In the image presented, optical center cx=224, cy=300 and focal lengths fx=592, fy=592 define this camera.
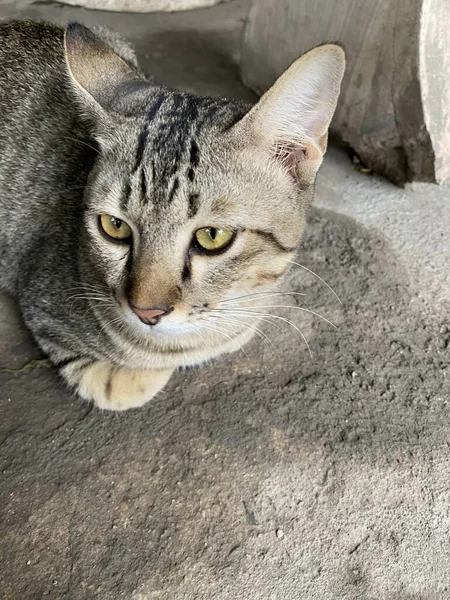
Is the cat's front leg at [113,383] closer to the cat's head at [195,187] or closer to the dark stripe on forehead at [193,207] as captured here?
the cat's head at [195,187]

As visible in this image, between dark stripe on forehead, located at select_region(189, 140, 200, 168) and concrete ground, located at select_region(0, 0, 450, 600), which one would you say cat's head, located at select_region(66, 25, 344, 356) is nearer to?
dark stripe on forehead, located at select_region(189, 140, 200, 168)

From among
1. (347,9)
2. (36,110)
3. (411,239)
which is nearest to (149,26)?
(347,9)

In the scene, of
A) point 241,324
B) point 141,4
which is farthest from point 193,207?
point 141,4

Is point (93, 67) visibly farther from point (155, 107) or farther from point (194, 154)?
point (194, 154)

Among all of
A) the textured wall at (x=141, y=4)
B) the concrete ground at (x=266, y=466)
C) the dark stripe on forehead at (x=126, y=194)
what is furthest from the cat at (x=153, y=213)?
the textured wall at (x=141, y=4)

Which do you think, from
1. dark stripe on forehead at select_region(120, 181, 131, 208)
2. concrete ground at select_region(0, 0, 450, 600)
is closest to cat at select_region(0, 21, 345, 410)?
dark stripe on forehead at select_region(120, 181, 131, 208)

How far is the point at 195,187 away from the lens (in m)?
1.46

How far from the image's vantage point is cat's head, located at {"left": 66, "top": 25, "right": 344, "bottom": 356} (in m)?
1.45

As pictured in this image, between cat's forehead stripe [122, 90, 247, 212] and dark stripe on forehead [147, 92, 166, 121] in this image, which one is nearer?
cat's forehead stripe [122, 90, 247, 212]

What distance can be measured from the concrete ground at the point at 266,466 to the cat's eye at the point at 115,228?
2.12ft

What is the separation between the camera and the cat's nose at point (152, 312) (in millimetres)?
1484

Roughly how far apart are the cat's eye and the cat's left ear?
385mm

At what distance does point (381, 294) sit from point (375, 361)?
33 cm

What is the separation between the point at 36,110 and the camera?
2129 millimetres
